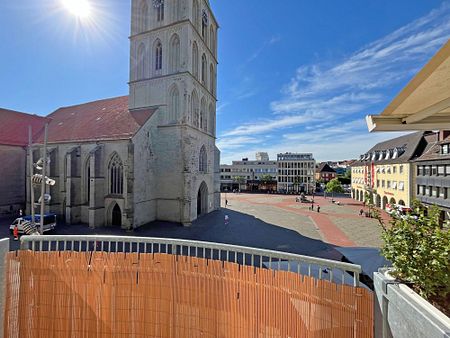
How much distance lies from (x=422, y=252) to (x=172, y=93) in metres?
23.1

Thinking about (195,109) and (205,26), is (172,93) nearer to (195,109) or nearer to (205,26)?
(195,109)

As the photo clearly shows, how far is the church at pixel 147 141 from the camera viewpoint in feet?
64.6

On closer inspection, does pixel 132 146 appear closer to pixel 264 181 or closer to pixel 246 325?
pixel 246 325

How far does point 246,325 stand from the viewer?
304 cm

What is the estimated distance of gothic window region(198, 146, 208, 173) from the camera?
24.9 m

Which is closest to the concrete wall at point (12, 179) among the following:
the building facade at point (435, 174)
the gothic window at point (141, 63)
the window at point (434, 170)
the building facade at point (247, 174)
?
the gothic window at point (141, 63)

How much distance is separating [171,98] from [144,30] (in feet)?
30.5

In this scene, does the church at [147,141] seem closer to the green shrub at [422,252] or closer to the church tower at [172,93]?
the church tower at [172,93]

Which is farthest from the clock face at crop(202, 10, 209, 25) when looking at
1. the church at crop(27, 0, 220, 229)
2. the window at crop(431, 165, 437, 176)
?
the window at crop(431, 165, 437, 176)

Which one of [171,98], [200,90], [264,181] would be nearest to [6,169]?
[171,98]

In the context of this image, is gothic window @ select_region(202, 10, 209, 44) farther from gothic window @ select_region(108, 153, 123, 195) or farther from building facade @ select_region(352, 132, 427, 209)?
building facade @ select_region(352, 132, 427, 209)

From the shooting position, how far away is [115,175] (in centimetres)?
2019

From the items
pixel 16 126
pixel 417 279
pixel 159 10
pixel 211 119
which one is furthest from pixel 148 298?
pixel 16 126

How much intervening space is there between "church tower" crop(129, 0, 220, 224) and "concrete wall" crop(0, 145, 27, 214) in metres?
15.2
